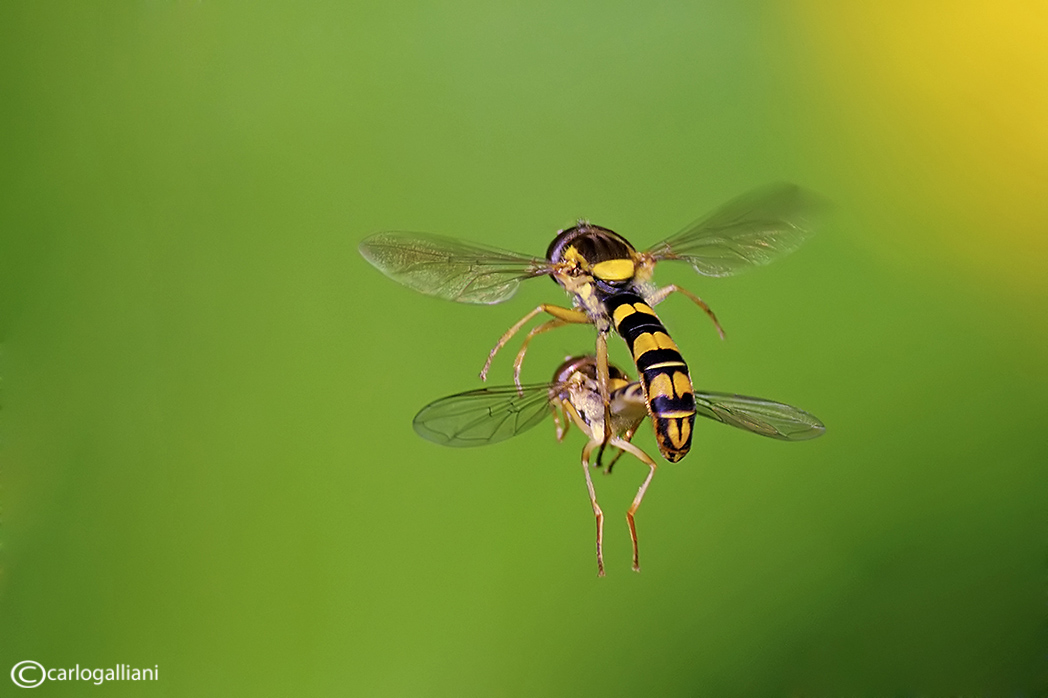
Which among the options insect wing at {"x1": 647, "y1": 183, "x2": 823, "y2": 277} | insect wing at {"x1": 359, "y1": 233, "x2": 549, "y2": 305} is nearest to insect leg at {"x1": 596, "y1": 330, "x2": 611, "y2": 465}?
insect wing at {"x1": 359, "y1": 233, "x2": 549, "y2": 305}

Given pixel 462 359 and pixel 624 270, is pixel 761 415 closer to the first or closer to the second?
pixel 624 270

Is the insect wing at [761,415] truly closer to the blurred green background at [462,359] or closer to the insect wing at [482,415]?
the insect wing at [482,415]

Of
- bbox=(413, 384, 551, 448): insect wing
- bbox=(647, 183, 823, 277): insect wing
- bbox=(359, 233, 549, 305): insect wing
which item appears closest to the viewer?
bbox=(413, 384, 551, 448): insect wing

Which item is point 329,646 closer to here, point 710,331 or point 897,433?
point 710,331

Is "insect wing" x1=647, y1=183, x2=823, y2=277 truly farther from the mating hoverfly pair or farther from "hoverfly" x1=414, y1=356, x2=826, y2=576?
"hoverfly" x1=414, y1=356, x2=826, y2=576

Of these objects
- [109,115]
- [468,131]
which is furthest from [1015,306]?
[109,115]

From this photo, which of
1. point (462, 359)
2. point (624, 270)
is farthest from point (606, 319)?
point (462, 359)
